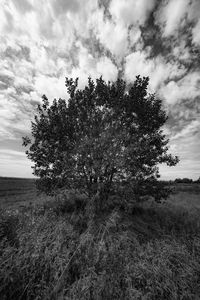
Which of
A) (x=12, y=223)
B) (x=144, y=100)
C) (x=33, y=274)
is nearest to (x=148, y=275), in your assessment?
(x=33, y=274)

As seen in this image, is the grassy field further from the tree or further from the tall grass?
the tall grass

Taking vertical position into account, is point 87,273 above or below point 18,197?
below

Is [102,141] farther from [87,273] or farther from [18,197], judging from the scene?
[18,197]

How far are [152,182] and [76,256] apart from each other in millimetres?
7230

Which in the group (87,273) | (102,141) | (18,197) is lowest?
(87,273)

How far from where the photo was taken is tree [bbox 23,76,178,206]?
27.8 feet

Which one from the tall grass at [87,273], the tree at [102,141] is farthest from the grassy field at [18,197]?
the tall grass at [87,273]

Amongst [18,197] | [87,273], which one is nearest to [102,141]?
[87,273]

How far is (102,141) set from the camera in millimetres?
8109

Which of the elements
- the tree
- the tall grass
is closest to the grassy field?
the tree

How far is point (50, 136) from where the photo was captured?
10.1 m

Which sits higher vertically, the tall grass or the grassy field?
the grassy field

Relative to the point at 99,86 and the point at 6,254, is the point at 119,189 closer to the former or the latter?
the point at 6,254

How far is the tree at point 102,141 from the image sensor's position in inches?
333
